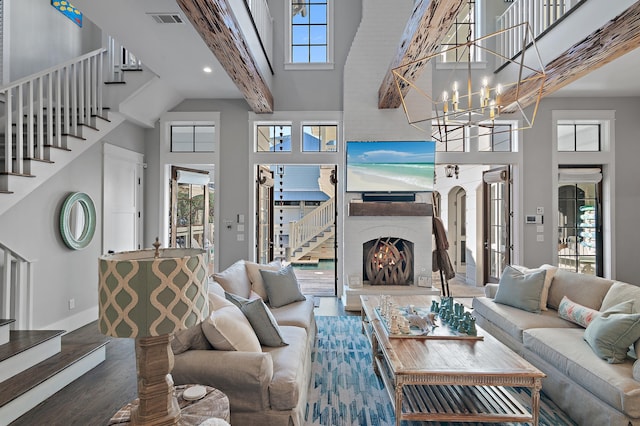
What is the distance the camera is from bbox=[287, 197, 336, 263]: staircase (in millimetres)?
9562

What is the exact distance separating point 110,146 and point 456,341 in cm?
477

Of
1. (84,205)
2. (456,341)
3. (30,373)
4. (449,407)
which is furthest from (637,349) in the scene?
(84,205)

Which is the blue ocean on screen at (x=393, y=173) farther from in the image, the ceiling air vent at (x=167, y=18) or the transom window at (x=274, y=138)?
the ceiling air vent at (x=167, y=18)

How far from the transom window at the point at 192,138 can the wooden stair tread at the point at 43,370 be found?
10.7ft

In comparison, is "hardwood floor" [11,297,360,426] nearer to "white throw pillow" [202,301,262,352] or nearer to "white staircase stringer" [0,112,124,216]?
"white throw pillow" [202,301,262,352]

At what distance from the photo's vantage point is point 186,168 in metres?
5.72

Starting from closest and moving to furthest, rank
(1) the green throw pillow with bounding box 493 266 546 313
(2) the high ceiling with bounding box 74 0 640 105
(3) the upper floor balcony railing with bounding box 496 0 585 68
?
(2) the high ceiling with bounding box 74 0 640 105, (1) the green throw pillow with bounding box 493 266 546 313, (3) the upper floor balcony railing with bounding box 496 0 585 68

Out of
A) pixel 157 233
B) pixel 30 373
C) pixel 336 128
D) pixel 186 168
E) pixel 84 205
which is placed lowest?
pixel 30 373

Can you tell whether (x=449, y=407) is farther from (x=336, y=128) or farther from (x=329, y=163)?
(x=336, y=128)

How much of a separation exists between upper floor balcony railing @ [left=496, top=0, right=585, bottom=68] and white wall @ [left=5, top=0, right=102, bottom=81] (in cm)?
586

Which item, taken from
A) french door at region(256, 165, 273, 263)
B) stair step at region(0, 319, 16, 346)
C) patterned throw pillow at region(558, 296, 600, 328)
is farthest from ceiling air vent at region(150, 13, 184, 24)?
patterned throw pillow at region(558, 296, 600, 328)

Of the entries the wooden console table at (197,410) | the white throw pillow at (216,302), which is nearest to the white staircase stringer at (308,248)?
the white throw pillow at (216,302)

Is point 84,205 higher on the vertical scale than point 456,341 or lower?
higher

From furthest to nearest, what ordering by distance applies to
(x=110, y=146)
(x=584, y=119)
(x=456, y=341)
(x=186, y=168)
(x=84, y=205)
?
(x=186, y=168) → (x=584, y=119) → (x=110, y=146) → (x=84, y=205) → (x=456, y=341)
